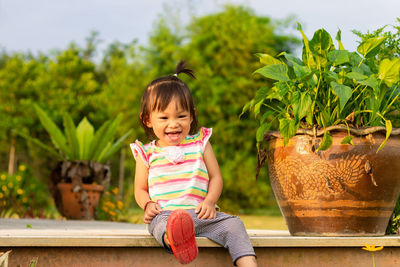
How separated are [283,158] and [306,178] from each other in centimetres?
16

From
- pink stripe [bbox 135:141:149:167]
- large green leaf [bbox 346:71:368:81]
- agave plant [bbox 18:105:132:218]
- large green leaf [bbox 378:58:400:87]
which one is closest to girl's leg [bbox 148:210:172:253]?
pink stripe [bbox 135:141:149:167]

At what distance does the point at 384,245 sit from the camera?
7.75ft

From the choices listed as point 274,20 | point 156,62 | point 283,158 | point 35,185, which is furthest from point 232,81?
point 283,158

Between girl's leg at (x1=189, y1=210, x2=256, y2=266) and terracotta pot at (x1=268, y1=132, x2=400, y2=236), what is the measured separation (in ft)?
1.61

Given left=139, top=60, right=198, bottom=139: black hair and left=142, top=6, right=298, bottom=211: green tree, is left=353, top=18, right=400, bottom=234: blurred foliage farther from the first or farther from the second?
left=142, top=6, right=298, bottom=211: green tree

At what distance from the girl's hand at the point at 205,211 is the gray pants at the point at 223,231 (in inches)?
0.7

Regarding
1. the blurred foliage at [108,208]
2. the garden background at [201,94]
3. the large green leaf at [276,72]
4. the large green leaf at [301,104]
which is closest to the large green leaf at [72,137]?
the blurred foliage at [108,208]

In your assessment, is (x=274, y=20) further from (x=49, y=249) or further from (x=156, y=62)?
(x=49, y=249)

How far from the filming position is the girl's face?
2.37 meters

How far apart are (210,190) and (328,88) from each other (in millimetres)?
816

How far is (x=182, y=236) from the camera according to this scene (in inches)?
76.6

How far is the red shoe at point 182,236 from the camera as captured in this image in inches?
76.2

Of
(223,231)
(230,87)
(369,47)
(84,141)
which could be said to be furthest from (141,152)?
(230,87)

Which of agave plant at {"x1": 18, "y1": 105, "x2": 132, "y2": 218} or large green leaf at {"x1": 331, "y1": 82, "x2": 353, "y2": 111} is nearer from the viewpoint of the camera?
large green leaf at {"x1": 331, "y1": 82, "x2": 353, "y2": 111}
